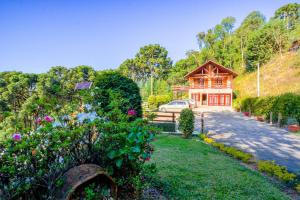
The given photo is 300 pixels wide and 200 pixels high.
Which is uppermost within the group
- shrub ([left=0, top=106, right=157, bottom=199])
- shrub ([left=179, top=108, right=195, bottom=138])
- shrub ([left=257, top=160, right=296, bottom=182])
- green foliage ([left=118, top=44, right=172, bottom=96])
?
green foliage ([left=118, top=44, right=172, bottom=96])

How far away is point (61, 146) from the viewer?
2.22 meters

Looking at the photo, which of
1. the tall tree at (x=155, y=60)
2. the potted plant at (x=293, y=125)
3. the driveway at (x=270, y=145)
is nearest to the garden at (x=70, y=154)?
the driveway at (x=270, y=145)

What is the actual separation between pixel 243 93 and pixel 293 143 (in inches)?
1021

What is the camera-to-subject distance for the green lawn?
11.2ft

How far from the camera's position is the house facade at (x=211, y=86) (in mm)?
28734

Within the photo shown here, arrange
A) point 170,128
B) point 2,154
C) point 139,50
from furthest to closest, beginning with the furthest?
point 139,50 < point 170,128 < point 2,154

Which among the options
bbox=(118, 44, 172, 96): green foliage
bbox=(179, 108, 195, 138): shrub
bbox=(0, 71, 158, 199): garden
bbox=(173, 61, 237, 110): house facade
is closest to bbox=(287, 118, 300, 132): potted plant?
bbox=(179, 108, 195, 138): shrub

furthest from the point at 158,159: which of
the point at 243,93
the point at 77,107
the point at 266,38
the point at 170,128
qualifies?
the point at 266,38

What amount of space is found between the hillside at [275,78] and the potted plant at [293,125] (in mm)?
13611

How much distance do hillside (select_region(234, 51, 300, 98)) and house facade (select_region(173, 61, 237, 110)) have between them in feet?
13.8

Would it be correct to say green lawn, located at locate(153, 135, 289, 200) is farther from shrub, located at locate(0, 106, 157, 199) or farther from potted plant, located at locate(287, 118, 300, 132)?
potted plant, located at locate(287, 118, 300, 132)

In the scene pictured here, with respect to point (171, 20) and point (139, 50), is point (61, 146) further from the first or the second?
point (139, 50)

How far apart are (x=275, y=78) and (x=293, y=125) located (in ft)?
76.0

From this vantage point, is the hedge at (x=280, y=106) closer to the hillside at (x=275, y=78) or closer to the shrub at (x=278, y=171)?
the shrub at (x=278, y=171)
